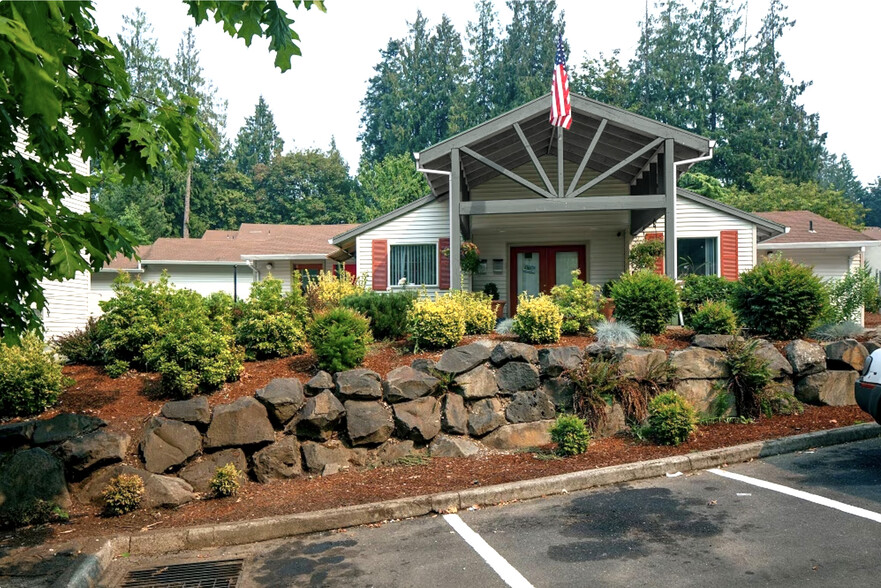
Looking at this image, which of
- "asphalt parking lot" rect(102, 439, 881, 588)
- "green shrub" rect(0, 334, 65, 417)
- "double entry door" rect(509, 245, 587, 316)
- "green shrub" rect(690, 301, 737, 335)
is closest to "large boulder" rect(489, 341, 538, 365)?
"asphalt parking lot" rect(102, 439, 881, 588)

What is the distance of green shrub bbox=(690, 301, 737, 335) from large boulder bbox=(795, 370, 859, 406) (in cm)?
127

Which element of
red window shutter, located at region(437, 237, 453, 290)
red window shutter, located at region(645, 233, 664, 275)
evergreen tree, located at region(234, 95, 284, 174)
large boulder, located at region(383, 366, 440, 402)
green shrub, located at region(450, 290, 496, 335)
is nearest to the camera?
large boulder, located at region(383, 366, 440, 402)

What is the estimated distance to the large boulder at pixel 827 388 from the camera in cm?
1003

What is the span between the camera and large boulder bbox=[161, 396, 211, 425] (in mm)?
8305

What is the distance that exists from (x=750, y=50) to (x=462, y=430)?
161 feet

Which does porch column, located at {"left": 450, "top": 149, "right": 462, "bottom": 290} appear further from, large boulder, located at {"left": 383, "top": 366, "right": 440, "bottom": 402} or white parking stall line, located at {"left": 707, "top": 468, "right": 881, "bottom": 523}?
white parking stall line, located at {"left": 707, "top": 468, "right": 881, "bottom": 523}

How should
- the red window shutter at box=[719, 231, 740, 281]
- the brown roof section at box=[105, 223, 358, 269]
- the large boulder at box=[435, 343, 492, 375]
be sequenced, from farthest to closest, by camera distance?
the brown roof section at box=[105, 223, 358, 269], the red window shutter at box=[719, 231, 740, 281], the large boulder at box=[435, 343, 492, 375]

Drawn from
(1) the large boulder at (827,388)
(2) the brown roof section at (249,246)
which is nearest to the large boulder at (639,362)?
(1) the large boulder at (827,388)

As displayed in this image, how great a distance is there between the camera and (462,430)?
924cm

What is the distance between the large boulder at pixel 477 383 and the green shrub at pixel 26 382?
5136 millimetres

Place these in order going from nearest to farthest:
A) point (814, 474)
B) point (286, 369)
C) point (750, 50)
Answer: point (814, 474) < point (286, 369) < point (750, 50)

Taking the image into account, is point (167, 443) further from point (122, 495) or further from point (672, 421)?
point (672, 421)

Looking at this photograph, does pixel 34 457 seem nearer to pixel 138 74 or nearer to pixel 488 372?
pixel 488 372

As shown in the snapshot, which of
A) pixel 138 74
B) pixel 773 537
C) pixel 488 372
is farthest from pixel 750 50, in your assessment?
pixel 773 537
